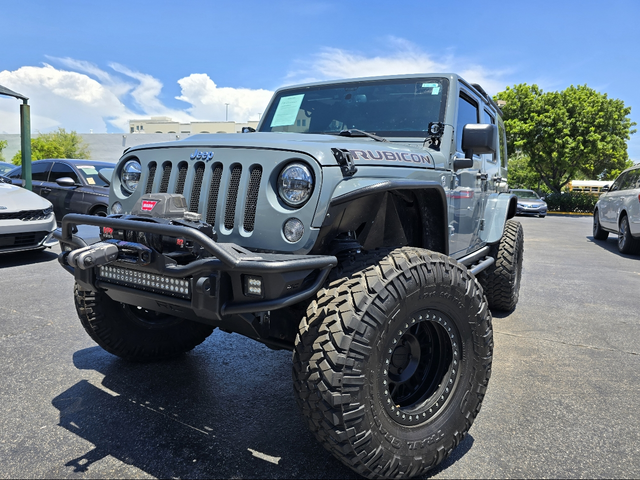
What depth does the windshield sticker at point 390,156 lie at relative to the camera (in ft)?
7.85

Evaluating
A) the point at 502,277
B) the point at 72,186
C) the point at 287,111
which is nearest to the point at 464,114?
the point at 287,111

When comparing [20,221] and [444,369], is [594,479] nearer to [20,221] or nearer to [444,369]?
[444,369]

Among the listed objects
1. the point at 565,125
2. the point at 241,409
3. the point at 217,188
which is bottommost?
the point at 241,409

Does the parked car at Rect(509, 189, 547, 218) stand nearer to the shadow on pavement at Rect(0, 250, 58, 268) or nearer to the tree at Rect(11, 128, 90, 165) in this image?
the shadow on pavement at Rect(0, 250, 58, 268)

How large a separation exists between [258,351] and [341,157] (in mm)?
2114

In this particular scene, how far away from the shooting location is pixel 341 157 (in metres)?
2.22

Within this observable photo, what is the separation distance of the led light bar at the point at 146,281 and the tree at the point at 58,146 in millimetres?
51150

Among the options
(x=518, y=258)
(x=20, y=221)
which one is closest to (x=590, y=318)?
(x=518, y=258)

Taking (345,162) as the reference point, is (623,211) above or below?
below

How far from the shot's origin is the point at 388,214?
2.71 m

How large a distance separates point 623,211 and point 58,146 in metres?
51.6

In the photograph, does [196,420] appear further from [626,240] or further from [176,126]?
[176,126]

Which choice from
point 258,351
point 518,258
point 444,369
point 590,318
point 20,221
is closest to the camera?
point 444,369

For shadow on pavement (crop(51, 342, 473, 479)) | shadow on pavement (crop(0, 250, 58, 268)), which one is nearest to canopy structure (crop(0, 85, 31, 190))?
shadow on pavement (crop(0, 250, 58, 268))
